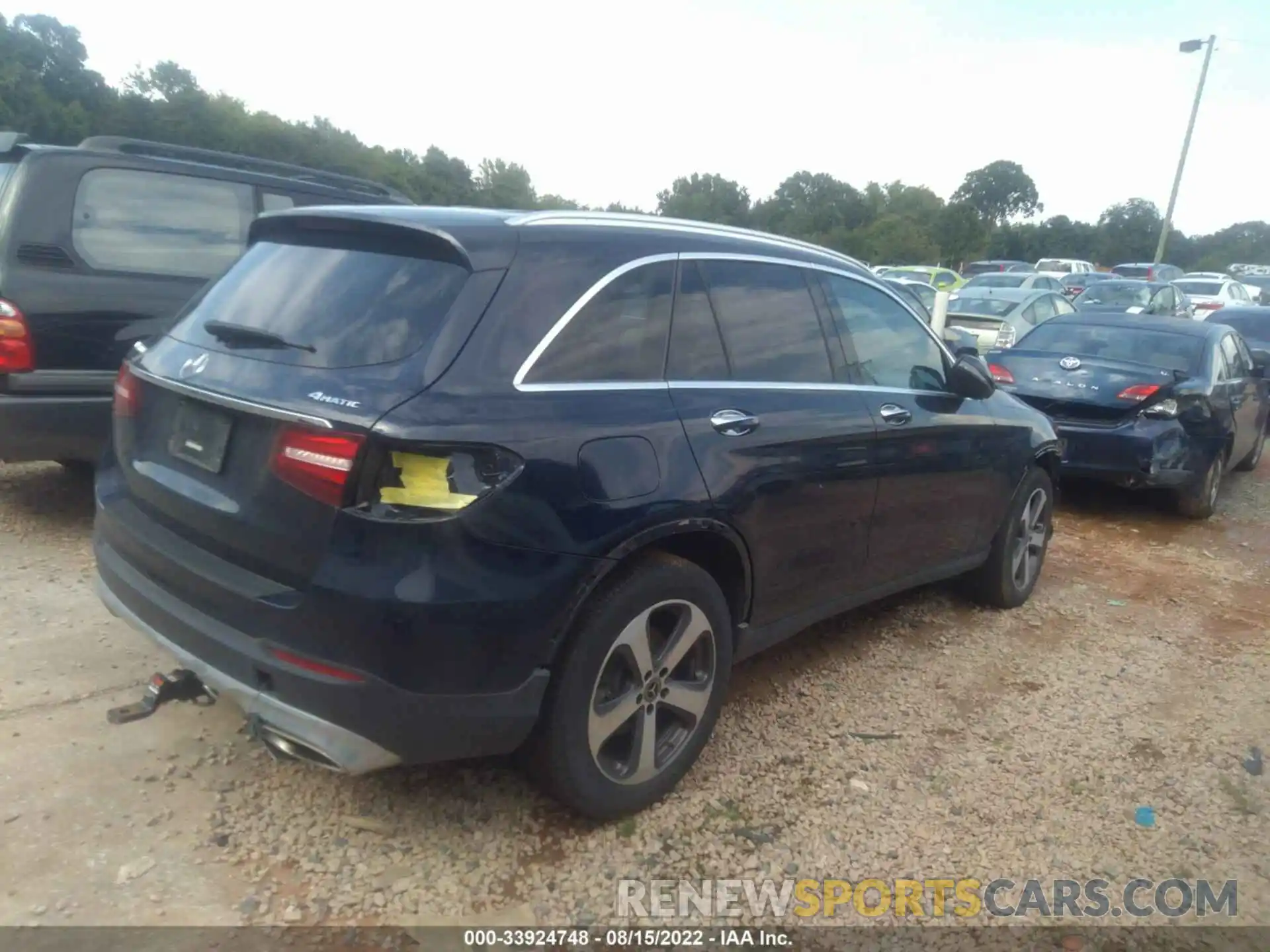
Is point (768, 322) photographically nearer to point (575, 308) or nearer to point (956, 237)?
point (575, 308)

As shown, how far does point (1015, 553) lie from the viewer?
17.0ft

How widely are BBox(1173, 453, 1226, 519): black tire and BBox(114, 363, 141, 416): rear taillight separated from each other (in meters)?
6.93

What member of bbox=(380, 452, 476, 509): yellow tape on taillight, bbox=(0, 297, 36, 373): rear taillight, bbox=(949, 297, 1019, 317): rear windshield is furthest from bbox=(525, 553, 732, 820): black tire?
bbox=(949, 297, 1019, 317): rear windshield

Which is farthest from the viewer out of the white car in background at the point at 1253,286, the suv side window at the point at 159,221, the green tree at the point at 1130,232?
the green tree at the point at 1130,232

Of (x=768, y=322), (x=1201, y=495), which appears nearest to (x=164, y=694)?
(x=768, y=322)

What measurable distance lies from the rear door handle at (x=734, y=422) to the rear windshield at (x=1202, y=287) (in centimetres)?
2634

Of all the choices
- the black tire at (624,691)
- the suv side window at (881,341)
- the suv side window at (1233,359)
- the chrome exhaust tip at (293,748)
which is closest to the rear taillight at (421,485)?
the black tire at (624,691)

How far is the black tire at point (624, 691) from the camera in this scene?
9.04 ft

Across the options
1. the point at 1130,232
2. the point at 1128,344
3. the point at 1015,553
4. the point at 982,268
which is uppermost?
the point at 1130,232

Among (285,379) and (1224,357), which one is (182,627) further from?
(1224,357)

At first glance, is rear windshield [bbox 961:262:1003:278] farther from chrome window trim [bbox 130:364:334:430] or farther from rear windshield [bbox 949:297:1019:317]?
chrome window trim [bbox 130:364:334:430]

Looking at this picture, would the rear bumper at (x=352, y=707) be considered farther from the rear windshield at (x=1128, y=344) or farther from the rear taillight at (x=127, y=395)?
the rear windshield at (x=1128, y=344)

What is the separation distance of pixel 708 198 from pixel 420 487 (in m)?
46.0

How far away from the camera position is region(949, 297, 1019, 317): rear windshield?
1452cm
